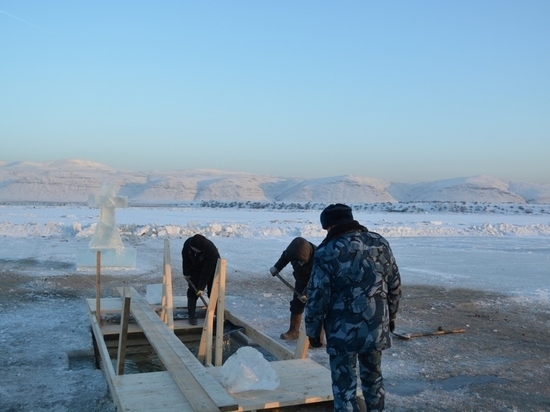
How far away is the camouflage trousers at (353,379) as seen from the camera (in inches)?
150

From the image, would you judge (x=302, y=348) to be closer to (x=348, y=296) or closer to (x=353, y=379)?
(x=353, y=379)

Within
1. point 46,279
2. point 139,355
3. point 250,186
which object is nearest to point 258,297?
point 139,355

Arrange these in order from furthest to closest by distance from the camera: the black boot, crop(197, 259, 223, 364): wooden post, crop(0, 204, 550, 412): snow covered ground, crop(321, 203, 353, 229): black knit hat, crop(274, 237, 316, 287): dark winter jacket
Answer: the black boot → crop(274, 237, 316, 287): dark winter jacket → crop(197, 259, 223, 364): wooden post → crop(0, 204, 550, 412): snow covered ground → crop(321, 203, 353, 229): black knit hat

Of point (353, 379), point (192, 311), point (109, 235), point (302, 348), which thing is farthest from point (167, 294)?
point (353, 379)

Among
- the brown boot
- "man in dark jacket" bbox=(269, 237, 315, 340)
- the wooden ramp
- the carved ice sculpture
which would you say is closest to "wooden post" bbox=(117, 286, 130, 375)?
the wooden ramp

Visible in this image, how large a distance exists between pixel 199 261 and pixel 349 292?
4.09 metres

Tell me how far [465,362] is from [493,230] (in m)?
20.6

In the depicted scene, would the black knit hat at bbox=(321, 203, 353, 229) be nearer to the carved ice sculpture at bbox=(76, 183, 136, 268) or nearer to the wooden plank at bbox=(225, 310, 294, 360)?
the wooden plank at bbox=(225, 310, 294, 360)

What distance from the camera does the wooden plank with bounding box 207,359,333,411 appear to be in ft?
14.8

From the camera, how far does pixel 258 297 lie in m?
10.6

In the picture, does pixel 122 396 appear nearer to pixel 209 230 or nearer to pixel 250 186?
pixel 209 230

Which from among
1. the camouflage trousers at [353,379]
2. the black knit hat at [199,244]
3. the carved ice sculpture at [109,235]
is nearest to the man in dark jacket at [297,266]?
the black knit hat at [199,244]

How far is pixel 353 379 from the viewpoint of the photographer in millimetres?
3859

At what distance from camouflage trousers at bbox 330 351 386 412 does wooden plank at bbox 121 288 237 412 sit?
2.76ft
